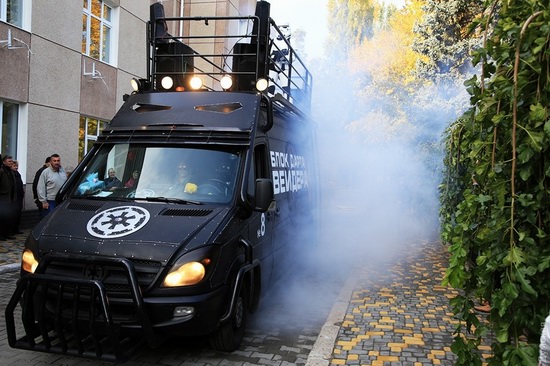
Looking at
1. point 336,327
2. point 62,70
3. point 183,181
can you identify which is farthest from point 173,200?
point 62,70

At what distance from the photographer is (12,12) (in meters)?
10.6

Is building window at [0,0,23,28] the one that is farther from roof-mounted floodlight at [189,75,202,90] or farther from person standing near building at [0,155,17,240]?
roof-mounted floodlight at [189,75,202,90]

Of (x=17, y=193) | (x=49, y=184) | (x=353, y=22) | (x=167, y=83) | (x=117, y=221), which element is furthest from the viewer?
(x=353, y=22)

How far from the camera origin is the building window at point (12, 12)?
1032 centimetres

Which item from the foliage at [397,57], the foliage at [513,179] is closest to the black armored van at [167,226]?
the foliage at [513,179]

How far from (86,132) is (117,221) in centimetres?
1001

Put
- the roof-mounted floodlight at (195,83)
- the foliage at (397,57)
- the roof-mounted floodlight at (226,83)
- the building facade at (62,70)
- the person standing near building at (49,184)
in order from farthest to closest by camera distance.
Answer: the foliage at (397,57), the building facade at (62,70), the person standing near building at (49,184), the roof-mounted floodlight at (195,83), the roof-mounted floodlight at (226,83)

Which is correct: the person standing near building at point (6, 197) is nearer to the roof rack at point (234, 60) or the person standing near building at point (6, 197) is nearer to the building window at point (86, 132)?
the building window at point (86, 132)

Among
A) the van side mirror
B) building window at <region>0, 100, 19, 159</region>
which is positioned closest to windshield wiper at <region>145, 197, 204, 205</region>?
the van side mirror

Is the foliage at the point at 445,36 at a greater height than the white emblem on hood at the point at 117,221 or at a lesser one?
greater

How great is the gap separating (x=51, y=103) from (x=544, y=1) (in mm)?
11356

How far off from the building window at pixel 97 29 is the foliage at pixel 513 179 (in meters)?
12.2

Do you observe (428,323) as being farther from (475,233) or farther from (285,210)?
(475,233)

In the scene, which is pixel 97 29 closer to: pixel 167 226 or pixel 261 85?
pixel 261 85
